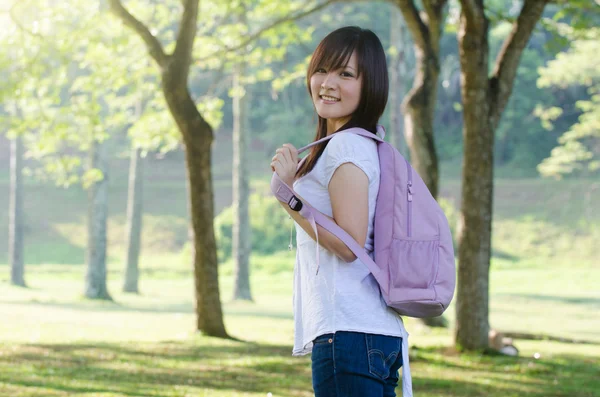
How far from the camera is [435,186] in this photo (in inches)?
529

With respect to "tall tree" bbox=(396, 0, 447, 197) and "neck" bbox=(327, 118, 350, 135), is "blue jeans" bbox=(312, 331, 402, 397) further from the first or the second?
"tall tree" bbox=(396, 0, 447, 197)

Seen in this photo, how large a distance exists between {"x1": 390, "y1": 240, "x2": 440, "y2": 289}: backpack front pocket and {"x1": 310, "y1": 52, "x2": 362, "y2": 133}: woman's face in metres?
0.47

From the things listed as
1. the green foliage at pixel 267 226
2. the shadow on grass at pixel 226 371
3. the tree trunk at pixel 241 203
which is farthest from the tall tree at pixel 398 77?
the green foliage at pixel 267 226

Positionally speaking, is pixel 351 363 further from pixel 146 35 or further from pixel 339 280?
pixel 146 35

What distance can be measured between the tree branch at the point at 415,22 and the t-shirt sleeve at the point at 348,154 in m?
9.19

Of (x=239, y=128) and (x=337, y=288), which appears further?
(x=239, y=128)

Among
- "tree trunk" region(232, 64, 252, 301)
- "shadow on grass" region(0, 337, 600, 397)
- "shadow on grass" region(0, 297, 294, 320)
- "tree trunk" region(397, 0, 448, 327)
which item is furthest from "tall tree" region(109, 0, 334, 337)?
"tree trunk" region(232, 64, 252, 301)

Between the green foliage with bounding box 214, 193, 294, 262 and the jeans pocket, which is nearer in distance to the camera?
the jeans pocket

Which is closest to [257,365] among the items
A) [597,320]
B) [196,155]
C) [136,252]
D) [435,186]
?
[196,155]

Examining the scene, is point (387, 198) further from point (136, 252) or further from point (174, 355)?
point (136, 252)

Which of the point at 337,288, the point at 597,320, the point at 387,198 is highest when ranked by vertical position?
the point at 387,198

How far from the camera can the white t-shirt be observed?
111 inches

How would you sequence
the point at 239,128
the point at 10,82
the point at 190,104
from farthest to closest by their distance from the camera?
the point at 239,128 < the point at 10,82 < the point at 190,104

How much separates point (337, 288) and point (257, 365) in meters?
7.46
